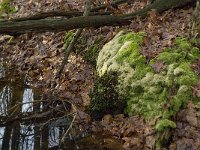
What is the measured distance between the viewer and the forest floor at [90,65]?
19.2ft

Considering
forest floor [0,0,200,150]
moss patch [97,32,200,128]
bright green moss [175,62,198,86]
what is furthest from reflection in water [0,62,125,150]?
bright green moss [175,62,198,86]

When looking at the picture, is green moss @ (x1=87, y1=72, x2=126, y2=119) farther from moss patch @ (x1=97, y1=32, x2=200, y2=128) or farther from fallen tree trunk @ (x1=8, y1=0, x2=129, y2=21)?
fallen tree trunk @ (x1=8, y1=0, x2=129, y2=21)

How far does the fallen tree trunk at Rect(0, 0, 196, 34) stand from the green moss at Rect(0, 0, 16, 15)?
20.9 ft

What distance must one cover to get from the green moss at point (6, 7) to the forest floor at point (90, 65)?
Answer: 1.12 metres

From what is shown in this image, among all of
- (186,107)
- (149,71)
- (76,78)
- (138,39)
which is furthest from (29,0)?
(186,107)

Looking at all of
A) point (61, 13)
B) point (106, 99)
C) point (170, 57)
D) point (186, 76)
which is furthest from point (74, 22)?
point (186, 76)

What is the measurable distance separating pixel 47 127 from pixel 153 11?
3.50 metres

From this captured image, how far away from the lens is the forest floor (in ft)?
19.2

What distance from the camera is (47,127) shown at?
6855mm

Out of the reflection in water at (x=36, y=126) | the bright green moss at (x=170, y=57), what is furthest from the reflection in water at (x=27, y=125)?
the bright green moss at (x=170, y=57)

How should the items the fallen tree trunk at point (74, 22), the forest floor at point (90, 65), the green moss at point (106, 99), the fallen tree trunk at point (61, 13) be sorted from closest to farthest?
the forest floor at point (90, 65) → the fallen tree trunk at point (74, 22) → the green moss at point (106, 99) → the fallen tree trunk at point (61, 13)

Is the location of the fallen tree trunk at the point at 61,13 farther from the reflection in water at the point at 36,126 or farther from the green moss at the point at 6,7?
the green moss at the point at 6,7

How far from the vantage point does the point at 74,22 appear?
7.20 meters

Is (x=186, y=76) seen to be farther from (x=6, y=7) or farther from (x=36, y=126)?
(x=6, y=7)
